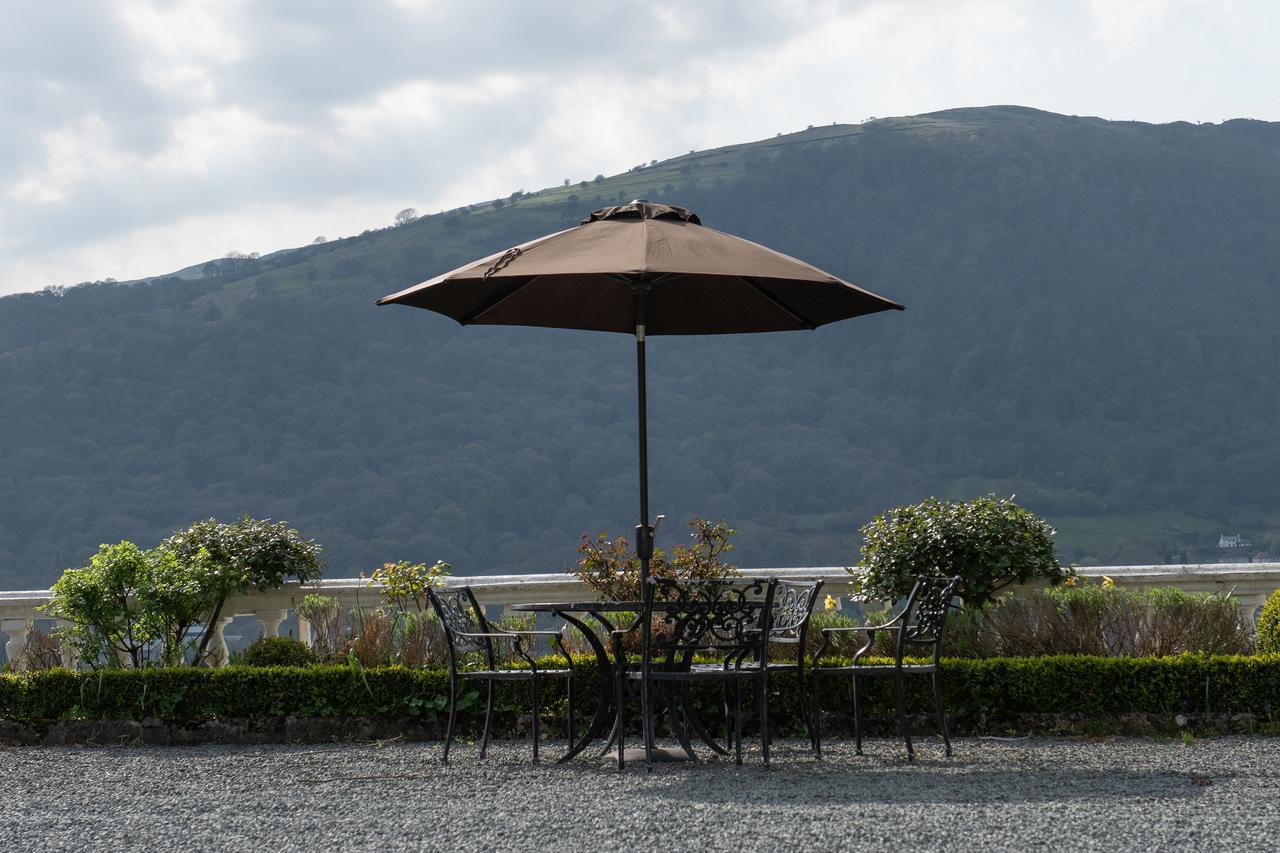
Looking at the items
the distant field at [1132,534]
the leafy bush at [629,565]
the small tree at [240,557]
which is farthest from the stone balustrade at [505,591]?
the distant field at [1132,534]

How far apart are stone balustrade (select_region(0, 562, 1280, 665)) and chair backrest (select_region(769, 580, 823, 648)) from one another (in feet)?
4.98

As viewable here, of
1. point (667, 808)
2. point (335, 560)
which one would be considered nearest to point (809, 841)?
point (667, 808)

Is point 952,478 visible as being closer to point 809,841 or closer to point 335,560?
point 335,560

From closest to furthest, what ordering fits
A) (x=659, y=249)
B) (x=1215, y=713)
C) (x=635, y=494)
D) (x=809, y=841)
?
(x=809, y=841)
(x=659, y=249)
(x=1215, y=713)
(x=635, y=494)

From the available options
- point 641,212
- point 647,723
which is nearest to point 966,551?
point 647,723

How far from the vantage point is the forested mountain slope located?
203ft

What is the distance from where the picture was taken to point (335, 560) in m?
56.7

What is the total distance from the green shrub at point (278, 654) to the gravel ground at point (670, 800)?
3.31 ft

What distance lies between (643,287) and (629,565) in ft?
6.82

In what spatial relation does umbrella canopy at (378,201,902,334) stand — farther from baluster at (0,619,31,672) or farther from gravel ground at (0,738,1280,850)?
baluster at (0,619,31,672)

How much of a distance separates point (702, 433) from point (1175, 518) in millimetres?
24651

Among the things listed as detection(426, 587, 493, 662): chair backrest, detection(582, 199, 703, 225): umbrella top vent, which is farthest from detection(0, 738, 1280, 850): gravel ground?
detection(582, 199, 703, 225): umbrella top vent

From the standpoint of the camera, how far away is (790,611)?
6.50m

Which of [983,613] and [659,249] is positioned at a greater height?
[659,249]
